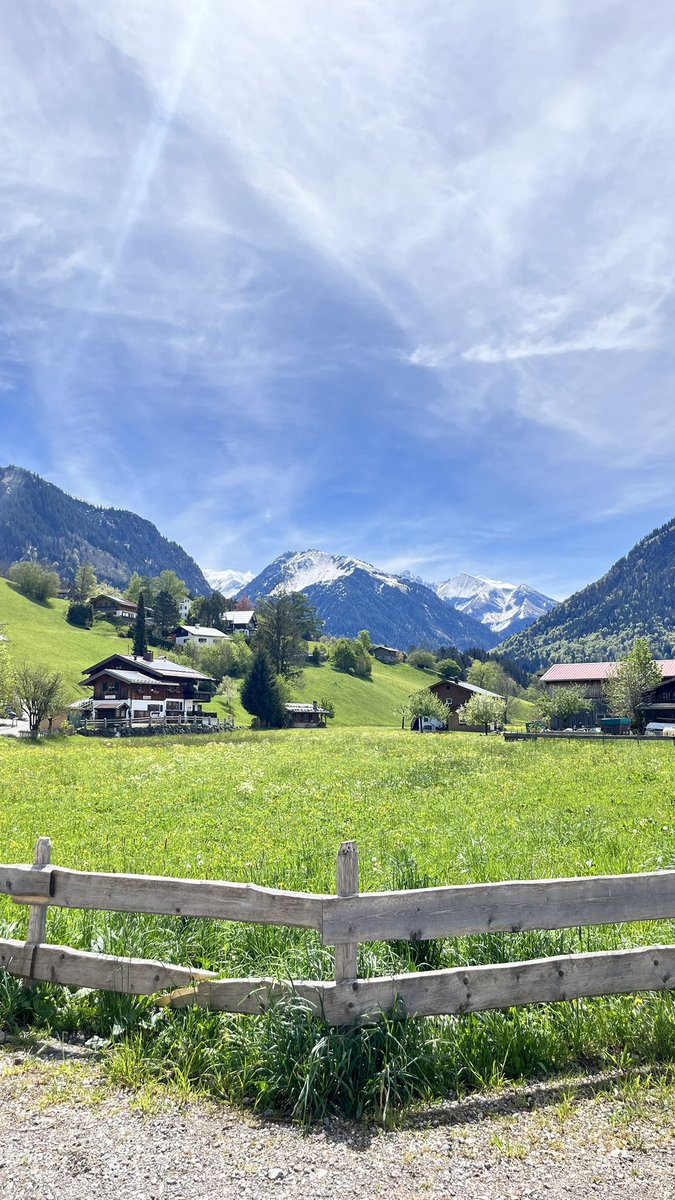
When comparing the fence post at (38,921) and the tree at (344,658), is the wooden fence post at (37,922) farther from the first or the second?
the tree at (344,658)

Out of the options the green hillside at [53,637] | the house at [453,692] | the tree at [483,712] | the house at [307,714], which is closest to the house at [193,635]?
the green hillside at [53,637]

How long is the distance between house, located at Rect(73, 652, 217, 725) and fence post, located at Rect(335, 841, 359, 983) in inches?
3447

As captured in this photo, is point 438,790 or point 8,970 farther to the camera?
point 438,790

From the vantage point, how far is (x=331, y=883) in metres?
10.8

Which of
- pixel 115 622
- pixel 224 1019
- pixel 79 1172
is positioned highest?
pixel 115 622

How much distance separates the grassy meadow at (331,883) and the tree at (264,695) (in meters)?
74.0

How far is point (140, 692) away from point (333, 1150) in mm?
100408

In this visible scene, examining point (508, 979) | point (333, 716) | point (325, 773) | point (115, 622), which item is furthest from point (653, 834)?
point (115, 622)

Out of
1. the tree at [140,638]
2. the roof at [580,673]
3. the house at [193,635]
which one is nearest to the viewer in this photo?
the roof at [580,673]

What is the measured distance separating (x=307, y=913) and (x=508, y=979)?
2244mm

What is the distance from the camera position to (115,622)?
579ft

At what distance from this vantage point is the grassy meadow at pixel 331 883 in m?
6.20

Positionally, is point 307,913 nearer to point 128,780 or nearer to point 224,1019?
point 224,1019

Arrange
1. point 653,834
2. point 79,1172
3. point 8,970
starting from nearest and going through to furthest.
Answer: point 79,1172
point 8,970
point 653,834
